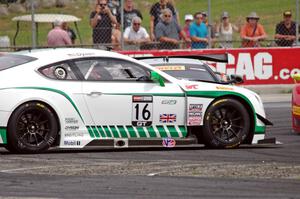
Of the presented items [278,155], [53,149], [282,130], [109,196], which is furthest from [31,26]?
[109,196]

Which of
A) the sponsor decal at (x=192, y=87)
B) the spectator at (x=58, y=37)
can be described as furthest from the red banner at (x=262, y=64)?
the sponsor decal at (x=192, y=87)

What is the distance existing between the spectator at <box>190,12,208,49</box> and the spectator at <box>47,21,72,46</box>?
9.29 ft

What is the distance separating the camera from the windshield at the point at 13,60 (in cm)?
1289

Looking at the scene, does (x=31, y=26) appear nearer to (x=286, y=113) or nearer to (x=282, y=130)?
(x=286, y=113)

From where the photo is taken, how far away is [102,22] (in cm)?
2169

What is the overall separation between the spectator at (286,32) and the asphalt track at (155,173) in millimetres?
9721

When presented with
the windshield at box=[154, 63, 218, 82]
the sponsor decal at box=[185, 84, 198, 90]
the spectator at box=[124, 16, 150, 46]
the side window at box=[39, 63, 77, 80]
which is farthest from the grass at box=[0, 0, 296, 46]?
the sponsor decal at box=[185, 84, 198, 90]

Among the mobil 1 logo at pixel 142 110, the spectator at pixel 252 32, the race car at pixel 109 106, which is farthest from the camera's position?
the spectator at pixel 252 32

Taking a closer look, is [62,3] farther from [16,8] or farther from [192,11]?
[192,11]

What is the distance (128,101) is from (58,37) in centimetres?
873

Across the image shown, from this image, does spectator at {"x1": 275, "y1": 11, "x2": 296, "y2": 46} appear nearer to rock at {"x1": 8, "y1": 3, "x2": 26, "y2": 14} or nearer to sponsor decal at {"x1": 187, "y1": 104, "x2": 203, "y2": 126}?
rock at {"x1": 8, "y1": 3, "x2": 26, "y2": 14}

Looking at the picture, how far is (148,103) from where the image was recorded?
13.2m

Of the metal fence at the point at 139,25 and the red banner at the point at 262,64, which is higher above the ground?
the metal fence at the point at 139,25

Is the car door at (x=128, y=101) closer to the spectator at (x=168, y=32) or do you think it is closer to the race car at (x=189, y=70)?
the race car at (x=189, y=70)
